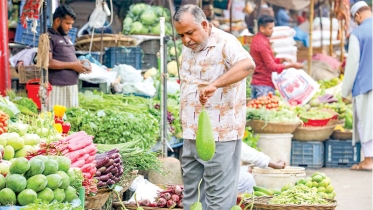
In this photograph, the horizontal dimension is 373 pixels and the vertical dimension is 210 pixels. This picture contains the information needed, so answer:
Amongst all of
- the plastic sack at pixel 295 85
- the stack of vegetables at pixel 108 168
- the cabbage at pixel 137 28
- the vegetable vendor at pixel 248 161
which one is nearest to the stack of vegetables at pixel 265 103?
the plastic sack at pixel 295 85

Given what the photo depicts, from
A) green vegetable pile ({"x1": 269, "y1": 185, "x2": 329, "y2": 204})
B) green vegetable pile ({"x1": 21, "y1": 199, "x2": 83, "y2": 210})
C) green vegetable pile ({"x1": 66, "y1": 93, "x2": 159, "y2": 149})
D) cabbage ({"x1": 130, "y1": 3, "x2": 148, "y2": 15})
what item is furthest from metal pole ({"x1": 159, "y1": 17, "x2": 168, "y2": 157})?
cabbage ({"x1": 130, "y1": 3, "x2": 148, "y2": 15})

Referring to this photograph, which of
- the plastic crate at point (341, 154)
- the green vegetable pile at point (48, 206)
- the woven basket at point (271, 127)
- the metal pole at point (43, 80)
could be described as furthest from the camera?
the plastic crate at point (341, 154)

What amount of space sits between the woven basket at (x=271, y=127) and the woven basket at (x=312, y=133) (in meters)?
0.40

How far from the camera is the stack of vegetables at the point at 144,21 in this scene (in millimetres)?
12242

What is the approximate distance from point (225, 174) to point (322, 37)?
14.1 meters

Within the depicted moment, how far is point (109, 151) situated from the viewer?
230 inches

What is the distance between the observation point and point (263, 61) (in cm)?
1063

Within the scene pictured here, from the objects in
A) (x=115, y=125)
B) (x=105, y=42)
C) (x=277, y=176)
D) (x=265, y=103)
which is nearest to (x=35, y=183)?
(x=115, y=125)

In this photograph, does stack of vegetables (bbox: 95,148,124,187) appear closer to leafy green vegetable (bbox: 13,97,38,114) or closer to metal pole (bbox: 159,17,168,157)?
leafy green vegetable (bbox: 13,97,38,114)

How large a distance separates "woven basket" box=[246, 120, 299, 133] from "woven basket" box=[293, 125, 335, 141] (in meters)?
0.40

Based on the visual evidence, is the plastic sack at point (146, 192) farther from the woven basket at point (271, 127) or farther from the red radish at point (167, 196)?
the woven basket at point (271, 127)

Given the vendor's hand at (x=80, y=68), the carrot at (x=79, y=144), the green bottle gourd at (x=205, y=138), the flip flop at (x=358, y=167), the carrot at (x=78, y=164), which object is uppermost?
the vendor's hand at (x=80, y=68)

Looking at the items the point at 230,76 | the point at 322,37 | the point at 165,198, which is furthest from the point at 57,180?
the point at 322,37

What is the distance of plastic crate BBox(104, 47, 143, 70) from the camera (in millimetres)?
10820
